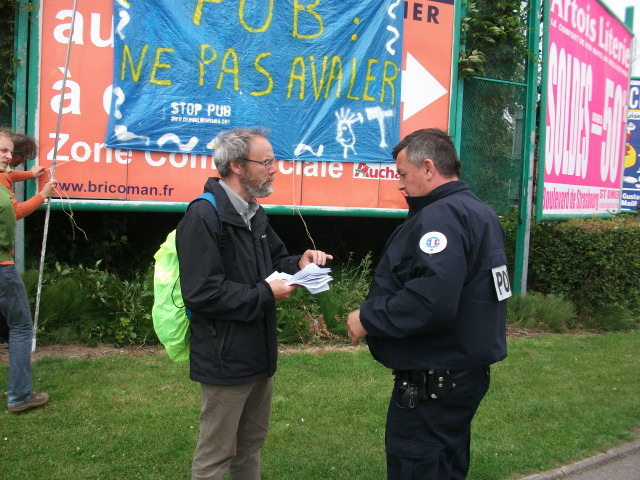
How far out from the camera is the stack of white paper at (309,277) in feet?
9.27

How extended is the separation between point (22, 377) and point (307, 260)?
2.40 meters

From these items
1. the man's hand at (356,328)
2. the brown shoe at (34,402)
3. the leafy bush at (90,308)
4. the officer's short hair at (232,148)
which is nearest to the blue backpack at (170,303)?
the officer's short hair at (232,148)

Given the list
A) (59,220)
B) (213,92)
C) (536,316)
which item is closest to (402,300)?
(213,92)

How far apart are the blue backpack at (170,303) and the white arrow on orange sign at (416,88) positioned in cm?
497

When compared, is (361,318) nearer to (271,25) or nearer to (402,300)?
(402,300)

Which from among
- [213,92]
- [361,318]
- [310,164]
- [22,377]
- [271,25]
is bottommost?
[22,377]

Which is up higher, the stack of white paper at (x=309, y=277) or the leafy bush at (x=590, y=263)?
the stack of white paper at (x=309, y=277)

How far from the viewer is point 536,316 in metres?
8.09

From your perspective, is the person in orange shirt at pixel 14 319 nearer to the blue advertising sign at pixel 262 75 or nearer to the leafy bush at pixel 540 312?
the blue advertising sign at pixel 262 75

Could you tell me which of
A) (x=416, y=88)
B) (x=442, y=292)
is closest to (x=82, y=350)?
(x=442, y=292)

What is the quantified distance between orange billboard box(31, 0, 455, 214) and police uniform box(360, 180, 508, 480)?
3.90 metres

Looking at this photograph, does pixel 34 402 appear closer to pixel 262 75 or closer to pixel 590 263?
pixel 262 75

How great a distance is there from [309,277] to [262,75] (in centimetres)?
430

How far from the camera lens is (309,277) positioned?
9.38 ft
